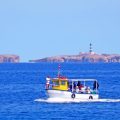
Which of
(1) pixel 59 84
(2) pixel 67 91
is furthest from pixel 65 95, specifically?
(1) pixel 59 84

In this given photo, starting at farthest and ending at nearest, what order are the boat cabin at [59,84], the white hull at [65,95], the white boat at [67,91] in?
the boat cabin at [59,84]
the white boat at [67,91]
the white hull at [65,95]

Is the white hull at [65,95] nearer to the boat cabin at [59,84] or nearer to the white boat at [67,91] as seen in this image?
the white boat at [67,91]

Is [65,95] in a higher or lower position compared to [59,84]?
lower

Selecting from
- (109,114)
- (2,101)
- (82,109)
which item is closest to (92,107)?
(82,109)

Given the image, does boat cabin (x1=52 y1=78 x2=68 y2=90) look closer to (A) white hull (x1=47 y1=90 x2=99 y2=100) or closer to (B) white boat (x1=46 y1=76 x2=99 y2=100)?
(B) white boat (x1=46 y1=76 x2=99 y2=100)

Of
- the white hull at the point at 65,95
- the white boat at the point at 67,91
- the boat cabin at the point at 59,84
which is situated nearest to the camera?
the white hull at the point at 65,95

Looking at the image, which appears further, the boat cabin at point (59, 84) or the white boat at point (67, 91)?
the boat cabin at point (59, 84)

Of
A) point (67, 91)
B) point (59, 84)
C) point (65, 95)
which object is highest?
point (59, 84)

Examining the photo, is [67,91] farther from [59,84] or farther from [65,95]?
→ [59,84]

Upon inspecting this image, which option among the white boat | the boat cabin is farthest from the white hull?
the boat cabin

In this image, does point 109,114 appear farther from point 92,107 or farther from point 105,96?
point 105,96

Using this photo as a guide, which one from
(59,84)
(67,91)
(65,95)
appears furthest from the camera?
(59,84)

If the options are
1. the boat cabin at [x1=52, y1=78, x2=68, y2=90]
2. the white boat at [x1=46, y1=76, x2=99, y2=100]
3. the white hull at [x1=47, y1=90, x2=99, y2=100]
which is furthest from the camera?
the boat cabin at [x1=52, y1=78, x2=68, y2=90]

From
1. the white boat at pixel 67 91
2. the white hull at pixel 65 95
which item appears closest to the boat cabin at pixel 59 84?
the white boat at pixel 67 91
